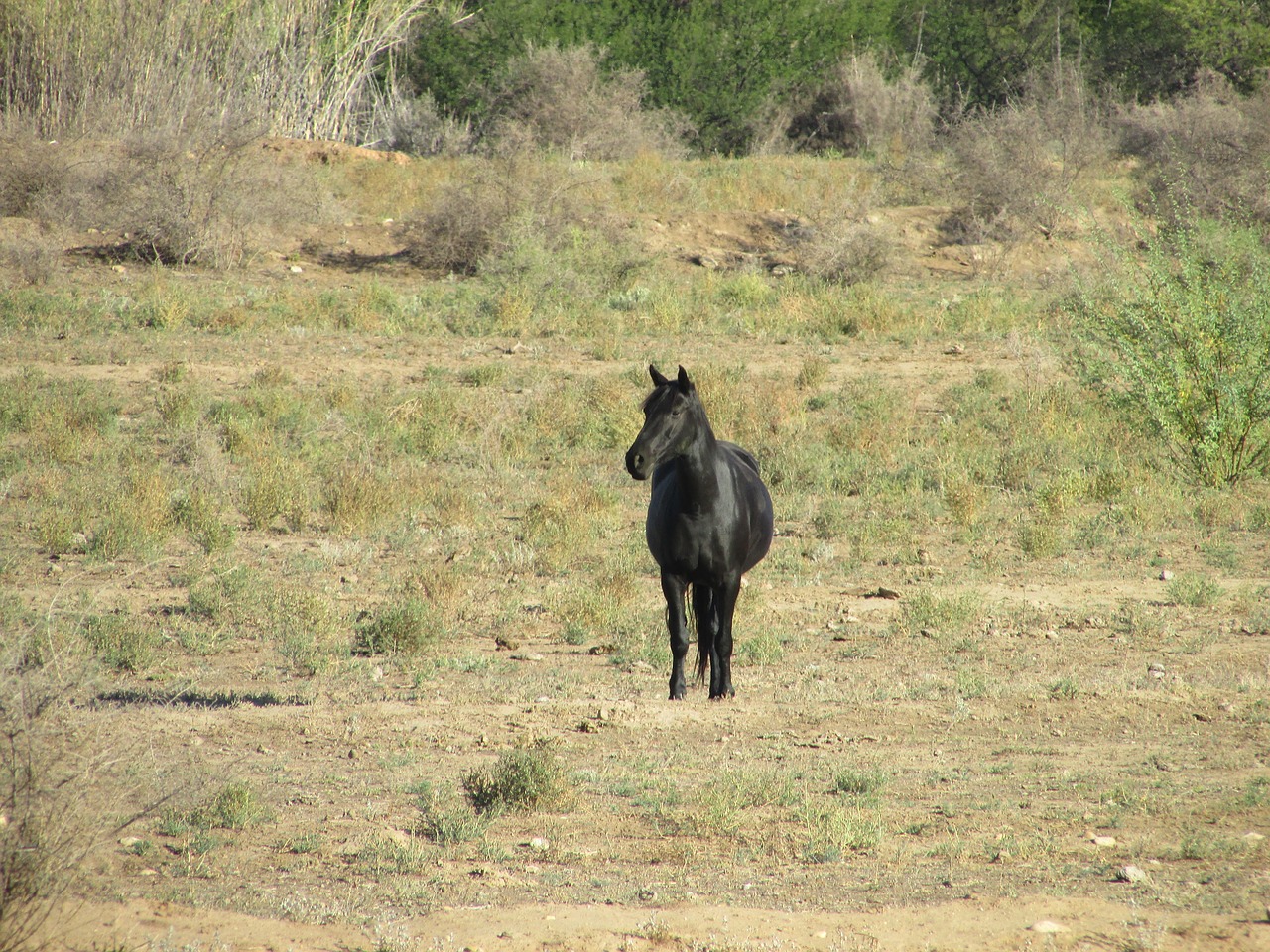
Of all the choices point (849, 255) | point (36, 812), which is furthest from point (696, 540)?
point (849, 255)

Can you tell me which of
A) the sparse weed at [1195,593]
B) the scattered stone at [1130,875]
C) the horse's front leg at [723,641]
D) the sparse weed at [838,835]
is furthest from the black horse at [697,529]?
the sparse weed at [1195,593]

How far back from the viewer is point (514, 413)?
626 inches

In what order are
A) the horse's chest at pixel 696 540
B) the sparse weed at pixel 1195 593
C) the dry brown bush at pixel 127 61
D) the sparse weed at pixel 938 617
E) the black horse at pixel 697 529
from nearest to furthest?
1. the black horse at pixel 697 529
2. the horse's chest at pixel 696 540
3. the sparse weed at pixel 938 617
4. the sparse weed at pixel 1195 593
5. the dry brown bush at pixel 127 61

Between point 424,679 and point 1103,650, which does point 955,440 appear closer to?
point 1103,650

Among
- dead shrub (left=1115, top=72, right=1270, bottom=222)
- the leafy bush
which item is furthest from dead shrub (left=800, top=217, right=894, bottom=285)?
the leafy bush

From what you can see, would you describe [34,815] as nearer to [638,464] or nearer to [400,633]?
[638,464]

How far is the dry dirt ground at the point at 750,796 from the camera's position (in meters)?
4.70

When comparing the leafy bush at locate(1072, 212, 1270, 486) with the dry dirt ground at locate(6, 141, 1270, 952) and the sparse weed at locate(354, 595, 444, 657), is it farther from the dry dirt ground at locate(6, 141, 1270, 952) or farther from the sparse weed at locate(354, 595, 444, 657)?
the sparse weed at locate(354, 595, 444, 657)

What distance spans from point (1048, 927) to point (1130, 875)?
69 centimetres

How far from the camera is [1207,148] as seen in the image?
28.1 metres

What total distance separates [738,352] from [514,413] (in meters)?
4.60

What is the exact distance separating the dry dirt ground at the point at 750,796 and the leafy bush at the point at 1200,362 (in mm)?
4161

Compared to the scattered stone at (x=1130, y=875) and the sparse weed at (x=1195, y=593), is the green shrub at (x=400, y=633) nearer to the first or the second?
the scattered stone at (x=1130, y=875)

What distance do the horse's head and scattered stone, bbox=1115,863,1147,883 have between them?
3056mm
